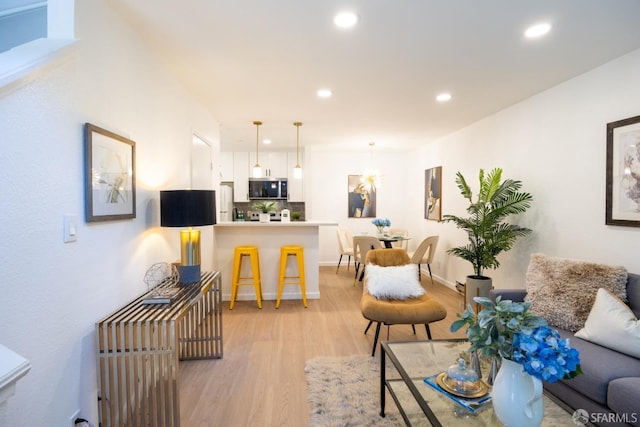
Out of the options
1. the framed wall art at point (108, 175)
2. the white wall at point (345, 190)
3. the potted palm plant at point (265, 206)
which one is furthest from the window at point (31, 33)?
the white wall at point (345, 190)

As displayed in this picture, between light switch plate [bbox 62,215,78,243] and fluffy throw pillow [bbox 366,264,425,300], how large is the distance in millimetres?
2304

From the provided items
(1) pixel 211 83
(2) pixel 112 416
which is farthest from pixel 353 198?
(2) pixel 112 416

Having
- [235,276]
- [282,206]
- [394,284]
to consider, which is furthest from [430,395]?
[282,206]

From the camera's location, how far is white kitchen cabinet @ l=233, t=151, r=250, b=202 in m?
6.72

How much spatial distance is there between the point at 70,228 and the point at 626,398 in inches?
111

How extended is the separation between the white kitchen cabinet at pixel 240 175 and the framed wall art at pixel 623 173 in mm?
5741

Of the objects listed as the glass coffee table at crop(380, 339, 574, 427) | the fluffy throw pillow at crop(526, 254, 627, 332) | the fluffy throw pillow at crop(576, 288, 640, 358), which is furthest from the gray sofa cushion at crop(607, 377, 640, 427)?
the fluffy throw pillow at crop(526, 254, 627, 332)

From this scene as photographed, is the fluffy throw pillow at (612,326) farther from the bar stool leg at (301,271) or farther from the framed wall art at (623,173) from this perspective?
the bar stool leg at (301,271)

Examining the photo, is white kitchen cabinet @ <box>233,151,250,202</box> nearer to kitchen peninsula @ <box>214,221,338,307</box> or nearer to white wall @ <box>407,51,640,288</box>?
kitchen peninsula @ <box>214,221,338,307</box>

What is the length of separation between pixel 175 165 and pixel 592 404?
3405 mm

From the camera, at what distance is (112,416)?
66.2 inches

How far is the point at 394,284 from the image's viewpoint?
2943 millimetres

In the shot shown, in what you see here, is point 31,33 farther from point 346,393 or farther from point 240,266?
point 346,393

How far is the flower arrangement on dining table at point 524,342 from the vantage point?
1.10 metres
